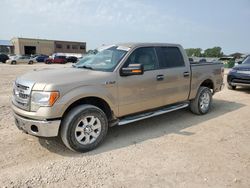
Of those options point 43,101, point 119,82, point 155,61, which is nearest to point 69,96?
point 43,101

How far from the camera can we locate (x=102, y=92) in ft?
13.3

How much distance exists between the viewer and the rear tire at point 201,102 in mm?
6095

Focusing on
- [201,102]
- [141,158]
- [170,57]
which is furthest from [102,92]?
[201,102]

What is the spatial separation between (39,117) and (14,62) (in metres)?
37.8

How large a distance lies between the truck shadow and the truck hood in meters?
1.19

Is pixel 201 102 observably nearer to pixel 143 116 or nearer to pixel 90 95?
pixel 143 116

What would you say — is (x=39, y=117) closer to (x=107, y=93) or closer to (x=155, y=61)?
(x=107, y=93)

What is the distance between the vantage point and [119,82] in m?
4.26

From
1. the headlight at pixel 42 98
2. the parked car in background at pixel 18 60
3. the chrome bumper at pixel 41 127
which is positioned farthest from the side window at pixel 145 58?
the parked car in background at pixel 18 60

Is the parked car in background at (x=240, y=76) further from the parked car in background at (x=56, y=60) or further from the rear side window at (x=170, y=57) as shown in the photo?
the parked car in background at (x=56, y=60)

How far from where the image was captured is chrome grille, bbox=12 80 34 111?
3658mm

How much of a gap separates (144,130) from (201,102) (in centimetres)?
212

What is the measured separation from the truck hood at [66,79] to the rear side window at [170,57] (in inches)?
59.9

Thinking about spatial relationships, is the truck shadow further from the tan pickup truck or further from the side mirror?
the side mirror
